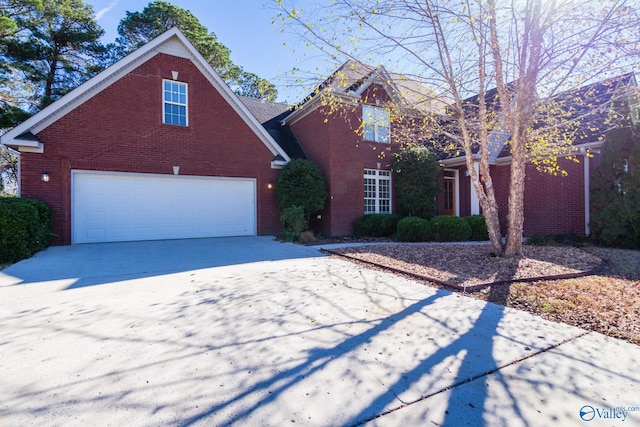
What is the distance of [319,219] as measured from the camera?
1286 cm

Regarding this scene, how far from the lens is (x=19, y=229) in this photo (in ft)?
23.2

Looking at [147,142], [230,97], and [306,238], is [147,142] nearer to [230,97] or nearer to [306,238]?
[230,97]

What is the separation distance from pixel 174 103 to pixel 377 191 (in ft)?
27.3

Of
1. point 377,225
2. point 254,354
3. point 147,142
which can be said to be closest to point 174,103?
point 147,142

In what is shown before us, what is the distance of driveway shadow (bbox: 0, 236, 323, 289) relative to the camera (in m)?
5.64

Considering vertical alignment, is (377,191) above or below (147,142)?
below

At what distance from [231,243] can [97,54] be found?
17.6 m

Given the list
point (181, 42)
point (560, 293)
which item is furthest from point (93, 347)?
point (181, 42)

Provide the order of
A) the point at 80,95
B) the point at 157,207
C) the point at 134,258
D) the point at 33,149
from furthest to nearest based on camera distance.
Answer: the point at 157,207, the point at 80,95, the point at 33,149, the point at 134,258

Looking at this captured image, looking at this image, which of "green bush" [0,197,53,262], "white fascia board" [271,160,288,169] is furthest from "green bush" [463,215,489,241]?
"green bush" [0,197,53,262]

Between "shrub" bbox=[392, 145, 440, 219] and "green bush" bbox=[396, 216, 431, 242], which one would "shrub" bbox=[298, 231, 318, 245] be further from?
"shrub" bbox=[392, 145, 440, 219]

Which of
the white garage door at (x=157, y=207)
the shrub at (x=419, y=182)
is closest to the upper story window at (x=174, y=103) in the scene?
the white garage door at (x=157, y=207)

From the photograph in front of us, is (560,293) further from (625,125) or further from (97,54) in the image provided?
(97,54)

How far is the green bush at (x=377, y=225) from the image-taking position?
39.2 ft
